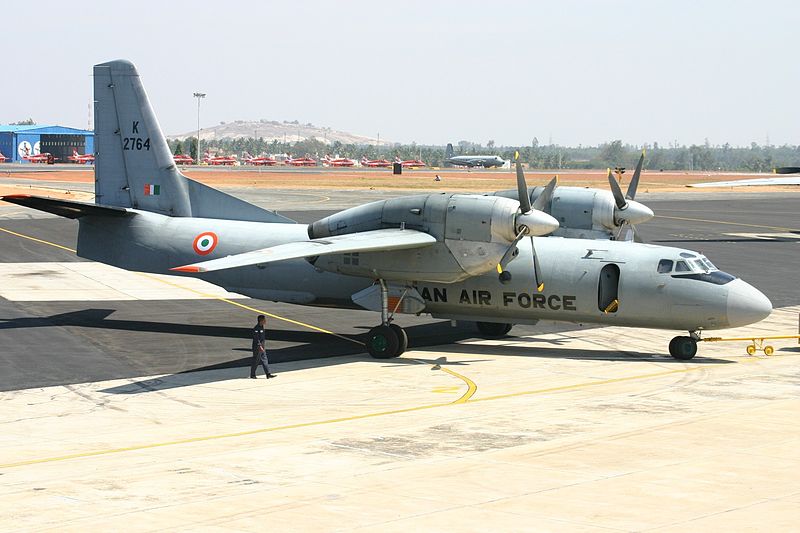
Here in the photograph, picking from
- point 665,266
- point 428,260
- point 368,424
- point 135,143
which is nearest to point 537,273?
point 428,260

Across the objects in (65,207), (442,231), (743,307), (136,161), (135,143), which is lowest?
(743,307)

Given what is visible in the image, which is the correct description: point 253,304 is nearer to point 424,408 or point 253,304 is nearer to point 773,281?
point 424,408

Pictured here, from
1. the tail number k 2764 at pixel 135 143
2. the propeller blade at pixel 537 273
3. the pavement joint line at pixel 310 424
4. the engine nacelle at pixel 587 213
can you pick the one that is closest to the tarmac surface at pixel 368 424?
the pavement joint line at pixel 310 424

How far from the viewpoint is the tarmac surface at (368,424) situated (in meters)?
15.3

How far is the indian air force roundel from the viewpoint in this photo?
3238cm

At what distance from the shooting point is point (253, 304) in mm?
39406

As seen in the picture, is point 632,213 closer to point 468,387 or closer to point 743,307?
point 743,307

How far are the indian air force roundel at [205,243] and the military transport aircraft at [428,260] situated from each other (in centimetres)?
3

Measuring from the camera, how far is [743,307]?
A: 28.4 metres

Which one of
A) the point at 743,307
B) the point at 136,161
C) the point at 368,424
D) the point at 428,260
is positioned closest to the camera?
the point at 368,424

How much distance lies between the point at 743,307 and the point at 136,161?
62.6 ft

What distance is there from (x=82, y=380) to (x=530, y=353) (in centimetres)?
1235

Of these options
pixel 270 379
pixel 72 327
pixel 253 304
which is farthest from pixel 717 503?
pixel 253 304

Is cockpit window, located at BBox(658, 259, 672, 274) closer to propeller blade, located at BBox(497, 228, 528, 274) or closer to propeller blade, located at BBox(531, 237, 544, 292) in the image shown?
propeller blade, located at BBox(531, 237, 544, 292)
